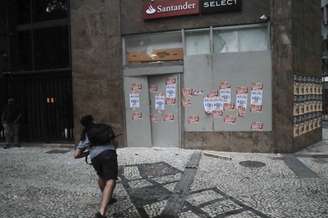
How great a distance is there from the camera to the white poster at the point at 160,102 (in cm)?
1221

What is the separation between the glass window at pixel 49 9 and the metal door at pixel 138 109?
353 cm

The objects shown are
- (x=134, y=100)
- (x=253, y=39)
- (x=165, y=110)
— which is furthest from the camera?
(x=134, y=100)

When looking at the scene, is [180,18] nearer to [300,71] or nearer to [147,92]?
[147,92]

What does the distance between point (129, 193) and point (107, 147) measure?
5.55 feet

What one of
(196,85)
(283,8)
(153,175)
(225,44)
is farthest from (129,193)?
(283,8)

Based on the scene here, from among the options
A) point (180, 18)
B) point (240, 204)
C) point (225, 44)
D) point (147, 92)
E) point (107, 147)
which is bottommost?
point (240, 204)

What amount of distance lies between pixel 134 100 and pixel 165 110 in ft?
3.30

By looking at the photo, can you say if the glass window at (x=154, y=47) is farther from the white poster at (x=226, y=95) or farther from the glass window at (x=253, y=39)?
the glass window at (x=253, y=39)

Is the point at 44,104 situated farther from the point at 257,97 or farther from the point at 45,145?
the point at 257,97

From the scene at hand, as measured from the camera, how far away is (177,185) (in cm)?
809

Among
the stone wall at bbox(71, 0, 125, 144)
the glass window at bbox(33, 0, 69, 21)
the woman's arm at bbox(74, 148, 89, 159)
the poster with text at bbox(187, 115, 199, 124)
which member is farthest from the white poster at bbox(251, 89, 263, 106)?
the glass window at bbox(33, 0, 69, 21)

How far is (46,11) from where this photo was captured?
1411 centimetres

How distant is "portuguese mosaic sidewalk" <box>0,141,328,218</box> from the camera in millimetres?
6543

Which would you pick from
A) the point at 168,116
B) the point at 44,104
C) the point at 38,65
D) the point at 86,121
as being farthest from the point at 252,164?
the point at 38,65
